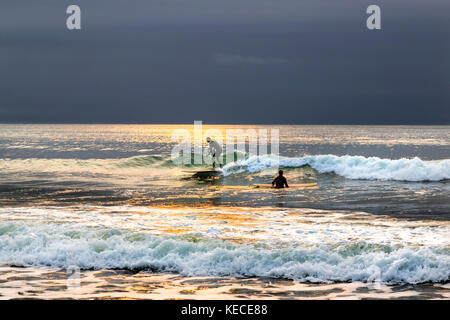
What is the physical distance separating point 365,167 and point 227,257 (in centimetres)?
2356

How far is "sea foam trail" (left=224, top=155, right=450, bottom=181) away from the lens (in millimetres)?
30031

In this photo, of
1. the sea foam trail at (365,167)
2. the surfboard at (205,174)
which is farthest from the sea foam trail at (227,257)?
the sea foam trail at (365,167)

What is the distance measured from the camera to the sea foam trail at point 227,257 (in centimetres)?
1062

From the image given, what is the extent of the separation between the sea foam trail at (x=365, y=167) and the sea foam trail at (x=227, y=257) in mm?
19467

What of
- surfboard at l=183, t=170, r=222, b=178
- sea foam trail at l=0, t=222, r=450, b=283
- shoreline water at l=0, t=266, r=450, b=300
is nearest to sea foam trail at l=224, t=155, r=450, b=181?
surfboard at l=183, t=170, r=222, b=178

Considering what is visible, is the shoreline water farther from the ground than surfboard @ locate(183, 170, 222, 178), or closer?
closer

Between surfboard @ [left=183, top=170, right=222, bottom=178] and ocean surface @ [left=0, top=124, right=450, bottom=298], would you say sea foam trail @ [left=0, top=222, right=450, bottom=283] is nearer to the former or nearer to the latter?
ocean surface @ [left=0, top=124, right=450, bottom=298]

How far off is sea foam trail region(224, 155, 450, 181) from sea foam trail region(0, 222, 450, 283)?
1947 cm

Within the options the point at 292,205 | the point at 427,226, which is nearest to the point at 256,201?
the point at 292,205

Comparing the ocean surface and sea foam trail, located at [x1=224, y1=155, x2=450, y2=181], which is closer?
the ocean surface

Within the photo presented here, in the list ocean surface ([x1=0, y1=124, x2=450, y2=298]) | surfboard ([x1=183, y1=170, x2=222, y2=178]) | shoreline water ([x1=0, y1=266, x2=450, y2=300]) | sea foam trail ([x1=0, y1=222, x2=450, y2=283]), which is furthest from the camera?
surfboard ([x1=183, y1=170, x2=222, y2=178])

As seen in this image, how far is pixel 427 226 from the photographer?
49.2 feet
